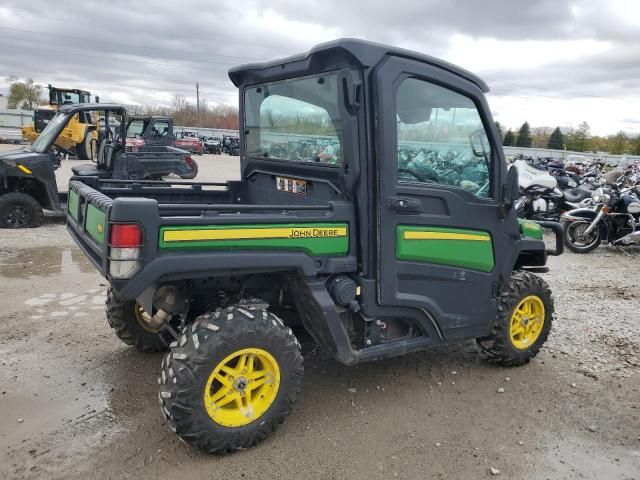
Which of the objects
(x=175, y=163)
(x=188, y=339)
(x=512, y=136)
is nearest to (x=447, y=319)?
(x=188, y=339)

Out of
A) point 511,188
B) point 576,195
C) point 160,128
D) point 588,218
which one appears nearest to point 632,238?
point 588,218

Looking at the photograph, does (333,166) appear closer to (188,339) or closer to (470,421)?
(188,339)

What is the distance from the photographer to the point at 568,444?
3.26 meters

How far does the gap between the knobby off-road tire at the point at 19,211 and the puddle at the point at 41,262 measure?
149 centimetres

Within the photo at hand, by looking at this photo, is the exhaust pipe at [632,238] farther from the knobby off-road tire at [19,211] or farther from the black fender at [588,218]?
the knobby off-road tire at [19,211]

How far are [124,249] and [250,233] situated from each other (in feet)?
2.12

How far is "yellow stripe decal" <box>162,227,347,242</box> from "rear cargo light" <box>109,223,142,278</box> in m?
0.14

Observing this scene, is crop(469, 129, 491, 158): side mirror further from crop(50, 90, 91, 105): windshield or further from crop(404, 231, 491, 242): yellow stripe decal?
crop(50, 90, 91, 105): windshield

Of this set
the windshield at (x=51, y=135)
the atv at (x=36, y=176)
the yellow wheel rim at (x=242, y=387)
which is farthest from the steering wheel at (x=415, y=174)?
the windshield at (x=51, y=135)

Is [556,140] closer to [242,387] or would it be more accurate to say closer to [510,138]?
[510,138]

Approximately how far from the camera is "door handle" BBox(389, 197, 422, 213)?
10.6 ft

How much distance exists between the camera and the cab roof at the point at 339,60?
10.0 ft

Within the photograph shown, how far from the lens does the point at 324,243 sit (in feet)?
10.3

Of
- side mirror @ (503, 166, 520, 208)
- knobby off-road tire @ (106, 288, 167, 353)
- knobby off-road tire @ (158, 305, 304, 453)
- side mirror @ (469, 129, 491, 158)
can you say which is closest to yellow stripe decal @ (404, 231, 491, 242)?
side mirror @ (503, 166, 520, 208)
